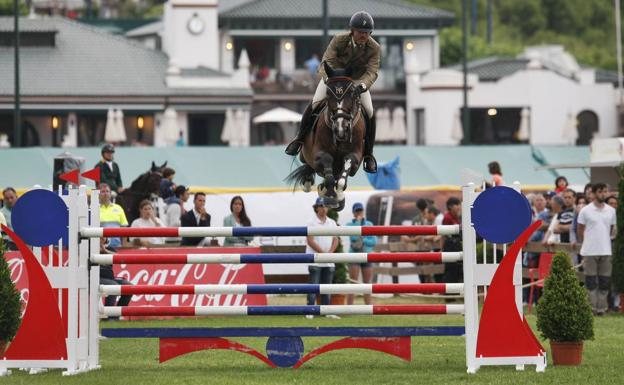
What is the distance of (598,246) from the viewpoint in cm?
2334

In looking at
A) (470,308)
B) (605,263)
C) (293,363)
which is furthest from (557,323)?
(605,263)

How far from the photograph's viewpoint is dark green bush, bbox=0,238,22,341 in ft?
50.2

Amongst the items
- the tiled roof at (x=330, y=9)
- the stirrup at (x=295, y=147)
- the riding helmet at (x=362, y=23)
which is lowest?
the stirrup at (x=295, y=147)

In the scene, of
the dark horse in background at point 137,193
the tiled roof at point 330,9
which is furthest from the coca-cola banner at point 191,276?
the tiled roof at point 330,9

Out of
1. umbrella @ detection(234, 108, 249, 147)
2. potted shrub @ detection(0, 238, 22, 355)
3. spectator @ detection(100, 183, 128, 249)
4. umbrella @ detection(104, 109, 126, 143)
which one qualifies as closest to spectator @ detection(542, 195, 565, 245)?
spectator @ detection(100, 183, 128, 249)

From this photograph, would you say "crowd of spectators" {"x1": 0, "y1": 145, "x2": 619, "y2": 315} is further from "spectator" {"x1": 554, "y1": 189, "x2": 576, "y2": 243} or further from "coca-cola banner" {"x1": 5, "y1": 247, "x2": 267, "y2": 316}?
"coca-cola banner" {"x1": 5, "y1": 247, "x2": 267, "y2": 316}

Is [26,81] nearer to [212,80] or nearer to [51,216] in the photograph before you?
[212,80]

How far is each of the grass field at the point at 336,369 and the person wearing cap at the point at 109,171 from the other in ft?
24.9

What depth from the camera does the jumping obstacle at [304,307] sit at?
14.5 meters

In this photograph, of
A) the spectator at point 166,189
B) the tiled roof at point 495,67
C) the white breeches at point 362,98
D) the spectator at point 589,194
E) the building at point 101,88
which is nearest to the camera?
the white breeches at point 362,98

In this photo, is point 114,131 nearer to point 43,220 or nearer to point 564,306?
point 43,220

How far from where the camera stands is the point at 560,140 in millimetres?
78562

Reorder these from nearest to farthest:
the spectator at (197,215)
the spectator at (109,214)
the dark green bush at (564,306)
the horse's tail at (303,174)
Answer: the dark green bush at (564,306) → the horse's tail at (303,174) → the spectator at (109,214) → the spectator at (197,215)

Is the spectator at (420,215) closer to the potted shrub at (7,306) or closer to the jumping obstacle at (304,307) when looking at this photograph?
the jumping obstacle at (304,307)
